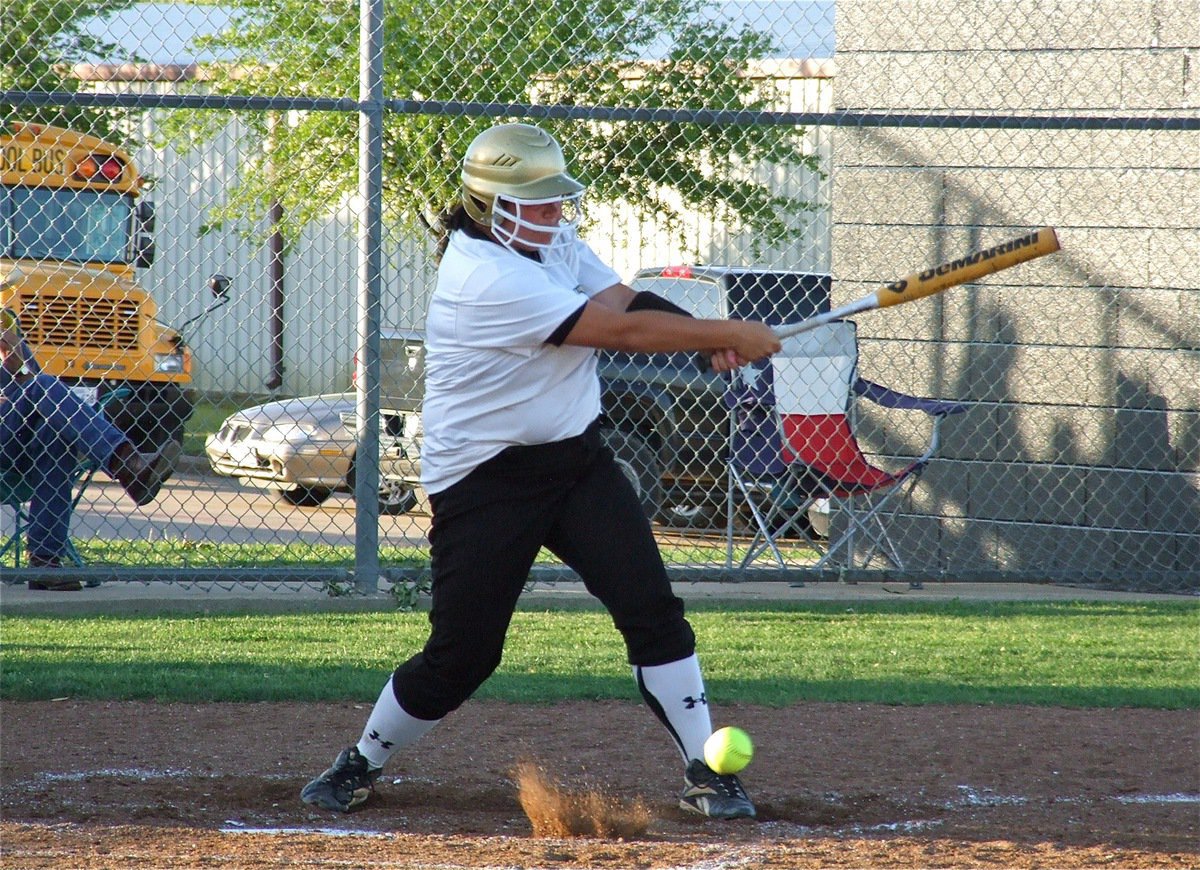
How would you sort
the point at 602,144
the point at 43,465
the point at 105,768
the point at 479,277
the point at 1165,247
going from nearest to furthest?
1. the point at 479,277
2. the point at 105,768
3. the point at 43,465
4. the point at 1165,247
5. the point at 602,144

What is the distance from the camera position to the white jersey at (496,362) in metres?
3.84

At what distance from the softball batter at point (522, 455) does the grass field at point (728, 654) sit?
1.52 meters

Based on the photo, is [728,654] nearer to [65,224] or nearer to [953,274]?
[953,274]

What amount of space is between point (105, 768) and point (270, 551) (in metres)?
4.34

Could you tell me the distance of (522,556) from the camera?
4035mm

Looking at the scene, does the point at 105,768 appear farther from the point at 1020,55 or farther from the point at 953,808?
the point at 1020,55

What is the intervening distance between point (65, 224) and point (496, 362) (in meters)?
10.1

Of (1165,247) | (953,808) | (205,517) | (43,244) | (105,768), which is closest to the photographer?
(953,808)

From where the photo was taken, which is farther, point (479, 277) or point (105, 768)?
point (105, 768)

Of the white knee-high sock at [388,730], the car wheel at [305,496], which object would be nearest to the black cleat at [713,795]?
the white knee-high sock at [388,730]

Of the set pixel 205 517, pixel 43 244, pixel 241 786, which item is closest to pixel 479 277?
pixel 241 786

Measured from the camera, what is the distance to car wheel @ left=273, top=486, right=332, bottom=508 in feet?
38.0

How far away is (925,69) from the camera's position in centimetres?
878

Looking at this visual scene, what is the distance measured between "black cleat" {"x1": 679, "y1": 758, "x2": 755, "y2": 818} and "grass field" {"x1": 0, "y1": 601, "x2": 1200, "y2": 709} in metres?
1.51
